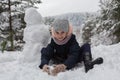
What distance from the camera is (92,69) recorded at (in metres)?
5.09

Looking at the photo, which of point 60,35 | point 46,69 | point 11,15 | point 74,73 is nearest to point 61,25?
point 60,35

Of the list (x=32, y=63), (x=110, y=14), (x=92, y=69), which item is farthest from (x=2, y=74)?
(x=110, y=14)

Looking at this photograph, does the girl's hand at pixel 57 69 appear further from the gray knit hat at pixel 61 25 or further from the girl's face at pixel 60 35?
the gray knit hat at pixel 61 25

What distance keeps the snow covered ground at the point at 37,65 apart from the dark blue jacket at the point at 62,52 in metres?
→ 0.24

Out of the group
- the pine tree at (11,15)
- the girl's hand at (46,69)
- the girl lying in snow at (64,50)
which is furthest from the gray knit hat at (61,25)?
the pine tree at (11,15)

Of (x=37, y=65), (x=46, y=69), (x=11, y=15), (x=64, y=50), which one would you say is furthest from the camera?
(x=11, y=15)

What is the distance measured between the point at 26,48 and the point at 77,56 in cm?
179

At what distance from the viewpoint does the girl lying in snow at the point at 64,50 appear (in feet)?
18.6

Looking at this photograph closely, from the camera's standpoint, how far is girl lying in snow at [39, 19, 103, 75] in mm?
5672

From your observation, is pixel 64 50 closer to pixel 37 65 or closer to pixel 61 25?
pixel 61 25

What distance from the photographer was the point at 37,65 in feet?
21.2

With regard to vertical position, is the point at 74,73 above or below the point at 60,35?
below

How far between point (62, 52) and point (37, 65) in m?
0.71

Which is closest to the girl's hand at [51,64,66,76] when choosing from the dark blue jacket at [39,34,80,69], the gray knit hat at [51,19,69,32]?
the dark blue jacket at [39,34,80,69]
